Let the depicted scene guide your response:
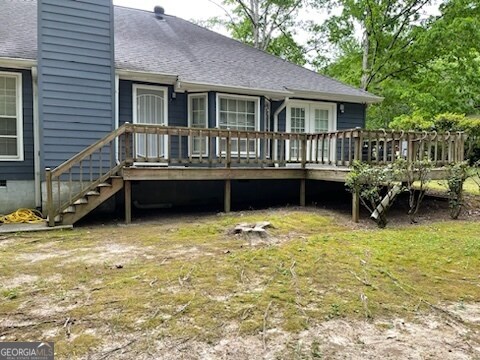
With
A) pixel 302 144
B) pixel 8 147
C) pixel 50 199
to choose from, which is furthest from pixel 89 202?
pixel 302 144

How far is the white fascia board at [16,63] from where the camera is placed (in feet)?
24.5

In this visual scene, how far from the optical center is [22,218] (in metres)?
7.19

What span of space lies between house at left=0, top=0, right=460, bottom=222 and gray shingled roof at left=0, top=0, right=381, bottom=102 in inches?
1.8

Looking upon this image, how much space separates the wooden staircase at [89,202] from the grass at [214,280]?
0.59 metres

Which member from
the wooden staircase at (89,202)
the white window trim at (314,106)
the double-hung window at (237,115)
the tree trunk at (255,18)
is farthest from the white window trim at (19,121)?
the tree trunk at (255,18)

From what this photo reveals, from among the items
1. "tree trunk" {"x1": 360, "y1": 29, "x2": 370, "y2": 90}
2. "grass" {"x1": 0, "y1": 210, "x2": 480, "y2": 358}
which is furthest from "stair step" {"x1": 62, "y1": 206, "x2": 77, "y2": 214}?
"tree trunk" {"x1": 360, "y1": 29, "x2": 370, "y2": 90}

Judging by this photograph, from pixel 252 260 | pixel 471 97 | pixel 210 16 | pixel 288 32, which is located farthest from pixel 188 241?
pixel 210 16

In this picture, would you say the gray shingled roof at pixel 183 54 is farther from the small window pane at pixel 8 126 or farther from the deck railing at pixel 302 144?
the deck railing at pixel 302 144

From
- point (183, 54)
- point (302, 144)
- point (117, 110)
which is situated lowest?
point (302, 144)

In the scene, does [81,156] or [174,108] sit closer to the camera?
[81,156]

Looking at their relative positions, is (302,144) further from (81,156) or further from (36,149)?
(36,149)

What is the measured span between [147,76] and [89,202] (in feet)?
11.2

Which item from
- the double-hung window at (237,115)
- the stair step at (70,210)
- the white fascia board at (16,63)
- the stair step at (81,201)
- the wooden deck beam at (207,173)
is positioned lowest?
the stair step at (70,210)

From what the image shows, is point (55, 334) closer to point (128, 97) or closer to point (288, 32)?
point (128, 97)
